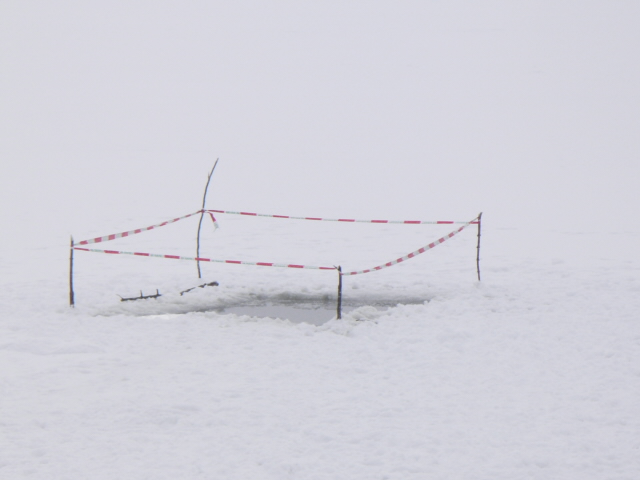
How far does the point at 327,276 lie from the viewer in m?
13.7

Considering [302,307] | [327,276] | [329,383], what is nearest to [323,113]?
[327,276]

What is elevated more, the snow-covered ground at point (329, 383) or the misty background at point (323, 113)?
the misty background at point (323, 113)

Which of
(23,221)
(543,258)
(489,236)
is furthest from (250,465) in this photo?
(23,221)

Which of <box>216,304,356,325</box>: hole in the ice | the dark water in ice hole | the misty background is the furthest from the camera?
the misty background

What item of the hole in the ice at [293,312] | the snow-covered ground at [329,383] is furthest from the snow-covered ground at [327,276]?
the hole in the ice at [293,312]

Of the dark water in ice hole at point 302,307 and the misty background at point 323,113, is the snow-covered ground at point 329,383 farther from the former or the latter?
the misty background at point 323,113

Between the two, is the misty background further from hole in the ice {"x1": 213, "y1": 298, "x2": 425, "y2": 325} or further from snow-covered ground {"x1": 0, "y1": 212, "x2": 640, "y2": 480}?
hole in the ice {"x1": 213, "y1": 298, "x2": 425, "y2": 325}

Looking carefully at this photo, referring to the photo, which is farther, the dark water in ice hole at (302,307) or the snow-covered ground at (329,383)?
the dark water in ice hole at (302,307)

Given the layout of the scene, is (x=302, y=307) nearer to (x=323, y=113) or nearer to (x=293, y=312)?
(x=293, y=312)

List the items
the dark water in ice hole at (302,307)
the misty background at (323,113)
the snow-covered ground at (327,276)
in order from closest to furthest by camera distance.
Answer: the snow-covered ground at (327,276) < the dark water in ice hole at (302,307) < the misty background at (323,113)

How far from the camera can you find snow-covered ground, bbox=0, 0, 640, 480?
6.86 meters

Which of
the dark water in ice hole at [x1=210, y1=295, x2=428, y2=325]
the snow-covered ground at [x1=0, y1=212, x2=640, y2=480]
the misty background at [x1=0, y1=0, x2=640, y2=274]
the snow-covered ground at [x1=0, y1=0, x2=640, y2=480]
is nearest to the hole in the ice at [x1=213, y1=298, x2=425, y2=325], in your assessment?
the dark water in ice hole at [x1=210, y1=295, x2=428, y2=325]

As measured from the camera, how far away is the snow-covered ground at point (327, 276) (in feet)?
22.5

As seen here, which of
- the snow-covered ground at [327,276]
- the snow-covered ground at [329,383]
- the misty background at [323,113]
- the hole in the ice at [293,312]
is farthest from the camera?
the misty background at [323,113]
